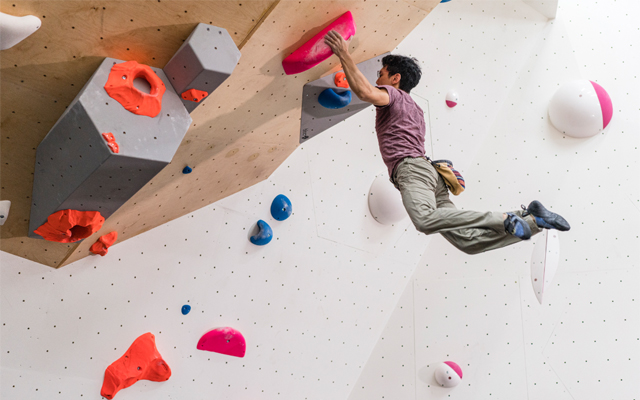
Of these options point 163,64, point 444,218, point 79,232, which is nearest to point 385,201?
point 444,218

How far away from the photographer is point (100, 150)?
6.31 feet

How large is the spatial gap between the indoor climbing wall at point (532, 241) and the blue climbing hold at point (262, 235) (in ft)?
4.12

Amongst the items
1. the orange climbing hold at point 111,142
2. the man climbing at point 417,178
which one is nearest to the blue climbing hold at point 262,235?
the man climbing at point 417,178

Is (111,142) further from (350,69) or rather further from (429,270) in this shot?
(429,270)

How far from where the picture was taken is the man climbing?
8.00ft

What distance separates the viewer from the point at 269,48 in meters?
2.43

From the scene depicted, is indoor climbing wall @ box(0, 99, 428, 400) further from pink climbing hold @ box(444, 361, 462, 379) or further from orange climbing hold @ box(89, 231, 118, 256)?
pink climbing hold @ box(444, 361, 462, 379)

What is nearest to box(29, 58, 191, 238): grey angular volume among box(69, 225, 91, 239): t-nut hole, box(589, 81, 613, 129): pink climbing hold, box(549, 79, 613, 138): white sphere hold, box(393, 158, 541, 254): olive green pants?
box(69, 225, 91, 239): t-nut hole

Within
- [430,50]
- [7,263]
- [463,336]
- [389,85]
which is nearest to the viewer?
[7,263]

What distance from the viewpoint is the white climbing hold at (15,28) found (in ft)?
5.59

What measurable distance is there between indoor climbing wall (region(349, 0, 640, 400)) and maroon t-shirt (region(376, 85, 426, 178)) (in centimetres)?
108

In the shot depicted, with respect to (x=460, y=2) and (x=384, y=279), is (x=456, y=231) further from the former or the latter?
(x=460, y=2)

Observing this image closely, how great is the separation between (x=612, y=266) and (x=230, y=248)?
10.6 ft

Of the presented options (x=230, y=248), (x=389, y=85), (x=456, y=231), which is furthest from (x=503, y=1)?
(x=230, y=248)
